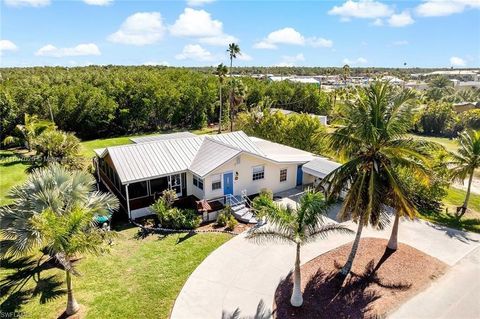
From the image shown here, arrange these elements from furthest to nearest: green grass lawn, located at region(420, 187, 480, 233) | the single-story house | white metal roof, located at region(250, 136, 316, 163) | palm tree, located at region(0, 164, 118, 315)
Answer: white metal roof, located at region(250, 136, 316, 163)
the single-story house
green grass lawn, located at region(420, 187, 480, 233)
palm tree, located at region(0, 164, 118, 315)

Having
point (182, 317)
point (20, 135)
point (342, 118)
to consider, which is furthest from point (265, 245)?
point (20, 135)

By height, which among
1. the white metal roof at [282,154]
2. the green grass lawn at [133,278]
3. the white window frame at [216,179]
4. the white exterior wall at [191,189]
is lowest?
the green grass lawn at [133,278]

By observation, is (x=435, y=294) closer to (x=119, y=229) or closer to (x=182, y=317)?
(x=182, y=317)

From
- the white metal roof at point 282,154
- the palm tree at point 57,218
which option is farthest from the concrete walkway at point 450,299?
the white metal roof at point 282,154

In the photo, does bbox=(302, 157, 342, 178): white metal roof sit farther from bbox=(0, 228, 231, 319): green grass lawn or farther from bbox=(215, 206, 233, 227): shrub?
bbox=(0, 228, 231, 319): green grass lawn

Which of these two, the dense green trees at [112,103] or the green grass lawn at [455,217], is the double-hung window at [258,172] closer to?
the green grass lawn at [455,217]

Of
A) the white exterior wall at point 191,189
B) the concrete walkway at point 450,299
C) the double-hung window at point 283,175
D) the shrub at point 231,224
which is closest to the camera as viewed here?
the concrete walkway at point 450,299

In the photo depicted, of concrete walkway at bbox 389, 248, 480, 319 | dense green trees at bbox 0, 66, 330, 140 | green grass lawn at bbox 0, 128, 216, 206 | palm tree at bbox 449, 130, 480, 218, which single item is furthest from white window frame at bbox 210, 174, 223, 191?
dense green trees at bbox 0, 66, 330, 140
